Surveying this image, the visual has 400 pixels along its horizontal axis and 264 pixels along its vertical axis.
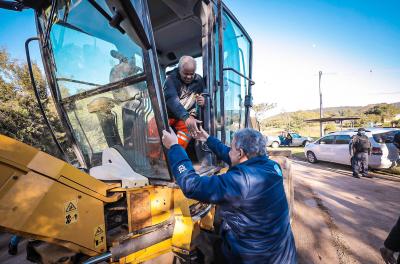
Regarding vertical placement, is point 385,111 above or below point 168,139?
above

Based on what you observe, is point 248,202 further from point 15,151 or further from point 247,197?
point 15,151

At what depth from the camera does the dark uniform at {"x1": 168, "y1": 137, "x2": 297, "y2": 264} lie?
1.45m

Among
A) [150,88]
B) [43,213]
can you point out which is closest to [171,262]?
[43,213]

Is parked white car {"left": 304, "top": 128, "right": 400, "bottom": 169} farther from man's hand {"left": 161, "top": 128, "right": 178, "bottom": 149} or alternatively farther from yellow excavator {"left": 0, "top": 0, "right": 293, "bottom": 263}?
man's hand {"left": 161, "top": 128, "right": 178, "bottom": 149}

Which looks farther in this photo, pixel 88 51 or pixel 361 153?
pixel 361 153

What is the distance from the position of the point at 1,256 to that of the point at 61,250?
3.15 metres

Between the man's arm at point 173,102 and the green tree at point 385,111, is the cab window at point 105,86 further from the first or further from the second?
the green tree at point 385,111

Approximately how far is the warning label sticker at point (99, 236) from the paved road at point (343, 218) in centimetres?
265

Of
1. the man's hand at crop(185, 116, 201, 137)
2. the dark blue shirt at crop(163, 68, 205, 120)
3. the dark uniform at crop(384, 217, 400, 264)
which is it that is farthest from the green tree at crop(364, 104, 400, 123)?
the man's hand at crop(185, 116, 201, 137)

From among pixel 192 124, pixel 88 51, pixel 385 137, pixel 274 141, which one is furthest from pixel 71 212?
pixel 274 141

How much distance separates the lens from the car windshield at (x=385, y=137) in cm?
781

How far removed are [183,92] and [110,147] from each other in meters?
1.11

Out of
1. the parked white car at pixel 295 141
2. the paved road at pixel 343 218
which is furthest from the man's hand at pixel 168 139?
the parked white car at pixel 295 141

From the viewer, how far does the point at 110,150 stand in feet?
6.56
